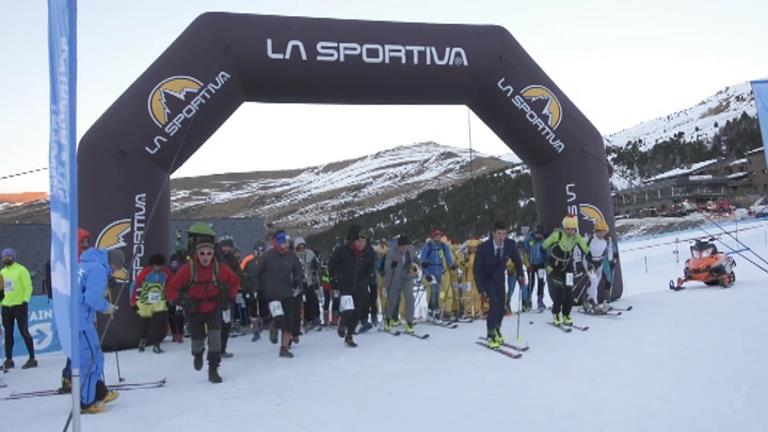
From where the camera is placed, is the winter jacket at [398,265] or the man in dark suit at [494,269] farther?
the winter jacket at [398,265]

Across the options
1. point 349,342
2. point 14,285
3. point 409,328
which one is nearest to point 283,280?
point 349,342

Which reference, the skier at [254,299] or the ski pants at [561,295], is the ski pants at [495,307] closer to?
the ski pants at [561,295]

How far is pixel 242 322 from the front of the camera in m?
11.1

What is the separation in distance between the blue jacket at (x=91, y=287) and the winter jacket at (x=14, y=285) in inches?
145

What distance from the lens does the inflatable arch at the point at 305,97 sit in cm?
898

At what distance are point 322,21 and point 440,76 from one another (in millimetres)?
2232

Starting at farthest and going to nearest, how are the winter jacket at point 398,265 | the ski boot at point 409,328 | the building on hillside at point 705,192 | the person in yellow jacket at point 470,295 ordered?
the building on hillside at point 705,192 < the person in yellow jacket at point 470,295 < the winter jacket at point 398,265 < the ski boot at point 409,328

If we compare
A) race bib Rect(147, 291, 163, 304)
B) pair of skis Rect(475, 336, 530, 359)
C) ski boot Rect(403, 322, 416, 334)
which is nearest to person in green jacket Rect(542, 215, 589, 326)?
pair of skis Rect(475, 336, 530, 359)

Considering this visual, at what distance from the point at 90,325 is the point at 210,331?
135 centimetres

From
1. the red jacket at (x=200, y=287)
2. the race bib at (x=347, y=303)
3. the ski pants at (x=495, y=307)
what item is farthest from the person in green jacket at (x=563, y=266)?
the red jacket at (x=200, y=287)

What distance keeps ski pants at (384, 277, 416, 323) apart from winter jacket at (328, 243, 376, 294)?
1.35m

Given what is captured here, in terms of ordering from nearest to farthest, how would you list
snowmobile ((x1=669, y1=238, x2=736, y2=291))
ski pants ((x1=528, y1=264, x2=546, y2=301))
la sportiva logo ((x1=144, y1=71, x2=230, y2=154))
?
la sportiva logo ((x1=144, y1=71, x2=230, y2=154)), ski pants ((x1=528, y1=264, x2=546, y2=301)), snowmobile ((x1=669, y1=238, x2=736, y2=291))

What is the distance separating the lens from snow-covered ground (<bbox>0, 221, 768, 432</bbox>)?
493 centimetres

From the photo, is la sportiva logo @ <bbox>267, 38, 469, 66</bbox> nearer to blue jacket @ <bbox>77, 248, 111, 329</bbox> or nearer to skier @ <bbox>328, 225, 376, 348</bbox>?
skier @ <bbox>328, 225, 376, 348</bbox>
